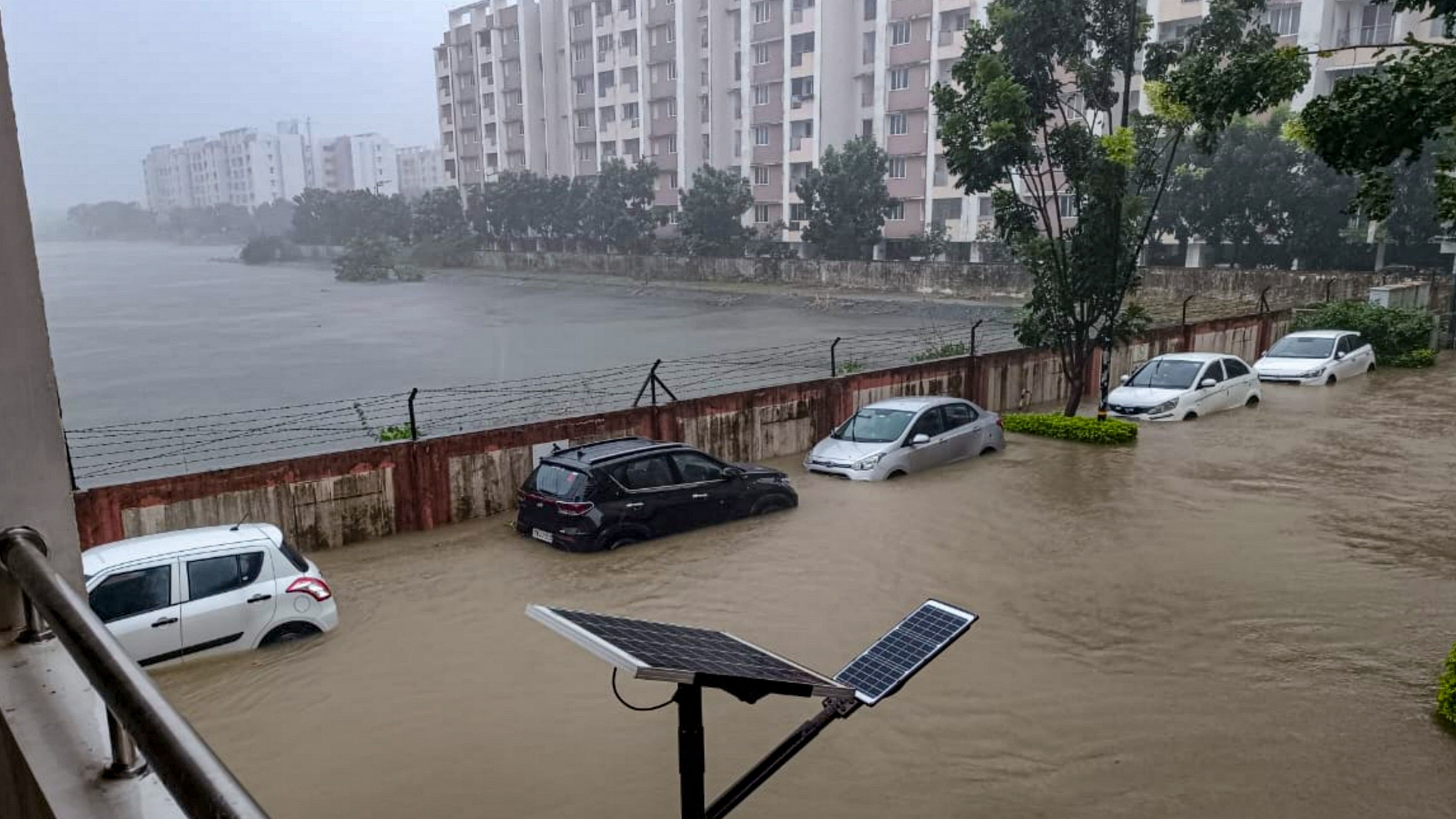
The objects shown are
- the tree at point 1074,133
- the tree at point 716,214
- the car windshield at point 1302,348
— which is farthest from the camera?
the tree at point 716,214

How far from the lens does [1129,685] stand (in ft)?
27.4

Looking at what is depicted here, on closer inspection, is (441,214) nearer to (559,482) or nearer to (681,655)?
(559,482)

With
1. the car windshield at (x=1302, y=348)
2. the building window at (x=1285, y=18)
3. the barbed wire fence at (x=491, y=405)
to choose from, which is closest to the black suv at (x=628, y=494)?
the barbed wire fence at (x=491, y=405)

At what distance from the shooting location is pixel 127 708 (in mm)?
1724

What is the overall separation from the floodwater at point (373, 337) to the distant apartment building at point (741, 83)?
11563 mm

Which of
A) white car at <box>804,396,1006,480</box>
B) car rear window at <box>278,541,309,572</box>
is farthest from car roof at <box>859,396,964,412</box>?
car rear window at <box>278,541,309,572</box>

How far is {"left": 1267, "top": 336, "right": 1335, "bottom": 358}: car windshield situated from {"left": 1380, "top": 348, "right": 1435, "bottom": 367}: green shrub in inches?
145

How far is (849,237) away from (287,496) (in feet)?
154

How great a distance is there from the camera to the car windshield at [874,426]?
50.9ft

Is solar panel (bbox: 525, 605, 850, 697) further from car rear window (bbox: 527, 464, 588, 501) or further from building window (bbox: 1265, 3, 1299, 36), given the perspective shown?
building window (bbox: 1265, 3, 1299, 36)

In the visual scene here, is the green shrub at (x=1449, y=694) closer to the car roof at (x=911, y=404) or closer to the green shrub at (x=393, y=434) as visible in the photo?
the car roof at (x=911, y=404)

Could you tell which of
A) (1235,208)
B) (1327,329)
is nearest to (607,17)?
(1235,208)

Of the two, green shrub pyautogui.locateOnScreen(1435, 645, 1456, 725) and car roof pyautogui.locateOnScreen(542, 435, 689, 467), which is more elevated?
car roof pyautogui.locateOnScreen(542, 435, 689, 467)

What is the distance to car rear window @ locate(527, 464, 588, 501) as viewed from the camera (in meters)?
11.8
